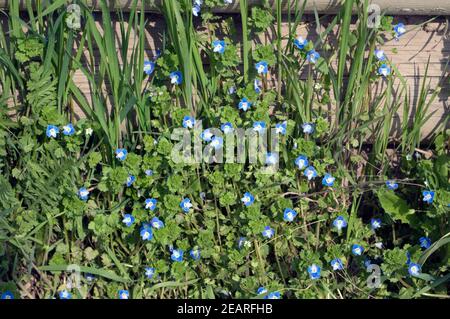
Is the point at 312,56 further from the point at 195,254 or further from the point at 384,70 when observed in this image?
the point at 195,254

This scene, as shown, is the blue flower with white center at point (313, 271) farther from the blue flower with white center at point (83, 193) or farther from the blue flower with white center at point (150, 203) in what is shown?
the blue flower with white center at point (83, 193)

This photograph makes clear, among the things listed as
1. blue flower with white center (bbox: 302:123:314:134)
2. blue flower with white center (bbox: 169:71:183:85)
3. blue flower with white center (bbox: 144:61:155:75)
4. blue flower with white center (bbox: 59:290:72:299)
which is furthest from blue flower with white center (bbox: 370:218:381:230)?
blue flower with white center (bbox: 59:290:72:299)

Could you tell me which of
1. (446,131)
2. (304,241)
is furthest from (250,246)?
(446,131)

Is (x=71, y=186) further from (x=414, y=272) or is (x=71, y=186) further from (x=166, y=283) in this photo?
(x=414, y=272)

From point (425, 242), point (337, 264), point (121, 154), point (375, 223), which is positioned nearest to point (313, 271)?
point (337, 264)

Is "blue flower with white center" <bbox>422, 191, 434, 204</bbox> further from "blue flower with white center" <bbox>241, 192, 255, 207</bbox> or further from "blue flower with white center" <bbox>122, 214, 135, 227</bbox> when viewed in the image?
"blue flower with white center" <bbox>122, 214, 135, 227</bbox>

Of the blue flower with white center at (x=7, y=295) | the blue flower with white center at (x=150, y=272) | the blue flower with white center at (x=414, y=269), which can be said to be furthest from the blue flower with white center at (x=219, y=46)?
the blue flower with white center at (x=7, y=295)
